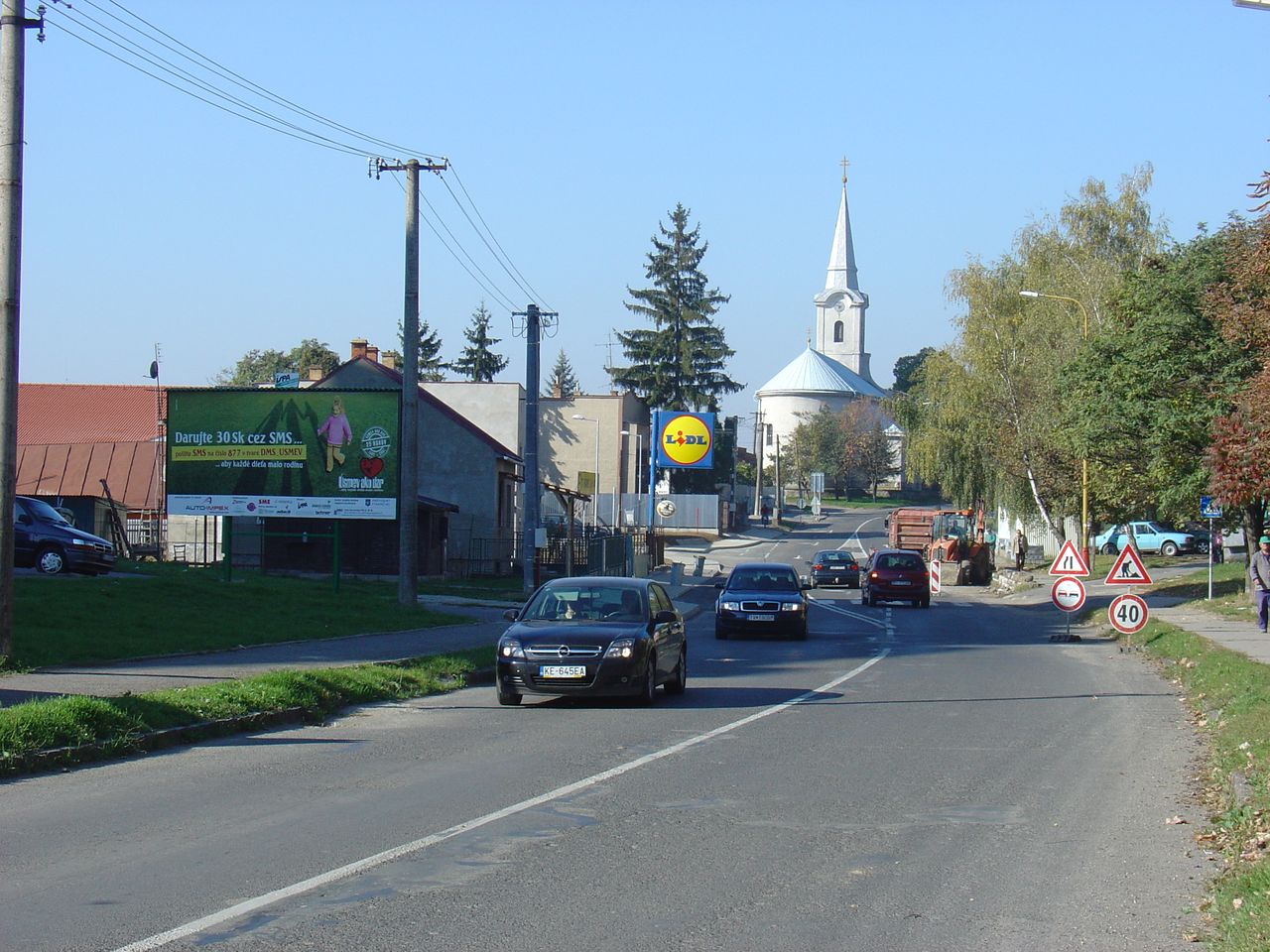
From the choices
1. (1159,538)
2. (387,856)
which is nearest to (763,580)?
(387,856)

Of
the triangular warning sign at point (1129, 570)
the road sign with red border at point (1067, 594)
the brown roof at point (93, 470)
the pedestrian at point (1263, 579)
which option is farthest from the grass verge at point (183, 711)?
the brown roof at point (93, 470)

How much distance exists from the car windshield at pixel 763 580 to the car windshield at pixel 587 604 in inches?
455

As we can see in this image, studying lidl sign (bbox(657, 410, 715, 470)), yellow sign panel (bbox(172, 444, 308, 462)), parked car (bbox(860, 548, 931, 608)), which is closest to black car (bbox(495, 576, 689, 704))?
yellow sign panel (bbox(172, 444, 308, 462))

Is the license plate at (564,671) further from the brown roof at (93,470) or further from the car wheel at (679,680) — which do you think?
the brown roof at (93,470)

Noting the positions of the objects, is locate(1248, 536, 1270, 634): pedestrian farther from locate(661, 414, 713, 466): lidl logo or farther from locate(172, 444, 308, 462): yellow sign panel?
locate(661, 414, 713, 466): lidl logo

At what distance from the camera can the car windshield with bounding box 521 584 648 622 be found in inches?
637

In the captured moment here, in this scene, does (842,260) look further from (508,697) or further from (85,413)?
(508,697)

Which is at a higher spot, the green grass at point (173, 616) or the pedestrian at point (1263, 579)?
the pedestrian at point (1263, 579)

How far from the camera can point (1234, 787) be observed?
9703 millimetres

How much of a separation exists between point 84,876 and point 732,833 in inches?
145

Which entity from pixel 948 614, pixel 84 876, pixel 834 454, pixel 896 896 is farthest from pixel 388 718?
pixel 834 454

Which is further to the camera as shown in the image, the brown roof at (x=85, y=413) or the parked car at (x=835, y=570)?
the brown roof at (x=85, y=413)

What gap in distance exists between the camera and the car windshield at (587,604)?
1619 centimetres

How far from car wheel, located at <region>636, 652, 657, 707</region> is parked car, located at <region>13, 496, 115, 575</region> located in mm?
17921
